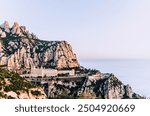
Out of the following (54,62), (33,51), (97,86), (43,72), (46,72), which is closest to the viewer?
(97,86)

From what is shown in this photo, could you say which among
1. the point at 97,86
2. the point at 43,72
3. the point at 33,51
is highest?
the point at 33,51

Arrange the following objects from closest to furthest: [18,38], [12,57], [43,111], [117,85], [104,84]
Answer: [43,111] → [117,85] → [104,84] → [12,57] → [18,38]

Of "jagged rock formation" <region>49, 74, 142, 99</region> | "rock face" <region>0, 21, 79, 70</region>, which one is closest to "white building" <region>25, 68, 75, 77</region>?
"rock face" <region>0, 21, 79, 70</region>

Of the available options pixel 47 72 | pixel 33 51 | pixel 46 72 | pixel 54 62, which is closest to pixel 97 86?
pixel 46 72

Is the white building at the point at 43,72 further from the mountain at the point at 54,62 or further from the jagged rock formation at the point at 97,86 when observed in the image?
the jagged rock formation at the point at 97,86

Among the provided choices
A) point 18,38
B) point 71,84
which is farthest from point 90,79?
point 18,38

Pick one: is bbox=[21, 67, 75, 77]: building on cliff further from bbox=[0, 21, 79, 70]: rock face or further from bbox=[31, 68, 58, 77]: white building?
bbox=[0, 21, 79, 70]: rock face

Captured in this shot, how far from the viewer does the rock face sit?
32.2 m

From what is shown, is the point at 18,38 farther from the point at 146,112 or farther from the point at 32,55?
the point at 146,112

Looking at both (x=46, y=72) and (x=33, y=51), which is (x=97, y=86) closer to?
(x=46, y=72)

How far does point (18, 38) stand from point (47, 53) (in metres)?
3.69

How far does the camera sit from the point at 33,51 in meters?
34.0

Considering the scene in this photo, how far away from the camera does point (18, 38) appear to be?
36.8m

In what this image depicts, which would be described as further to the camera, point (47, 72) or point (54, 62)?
point (54, 62)
